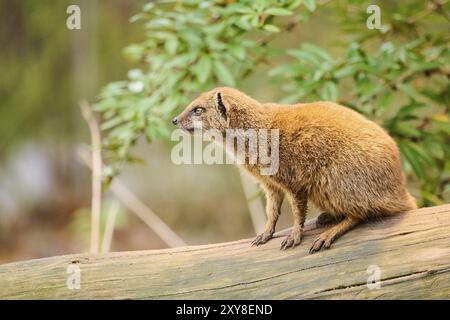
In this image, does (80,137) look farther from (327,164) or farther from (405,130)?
(327,164)

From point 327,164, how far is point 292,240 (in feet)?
1.05

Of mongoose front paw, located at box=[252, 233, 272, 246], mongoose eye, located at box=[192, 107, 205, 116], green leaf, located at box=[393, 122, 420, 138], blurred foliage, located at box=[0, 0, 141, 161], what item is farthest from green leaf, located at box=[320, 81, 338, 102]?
blurred foliage, located at box=[0, 0, 141, 161]

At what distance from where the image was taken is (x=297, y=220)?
7.89 ft

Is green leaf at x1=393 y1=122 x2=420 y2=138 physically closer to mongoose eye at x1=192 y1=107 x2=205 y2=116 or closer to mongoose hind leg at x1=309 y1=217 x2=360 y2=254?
mongoose hind leg at x1=309 y1=217 x2=360 y2=254

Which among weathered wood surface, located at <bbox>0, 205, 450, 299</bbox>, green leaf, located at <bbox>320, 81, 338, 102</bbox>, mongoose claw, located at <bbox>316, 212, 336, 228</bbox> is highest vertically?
green leaf, located at <bbox>320, 81, 338, 102</bbox>

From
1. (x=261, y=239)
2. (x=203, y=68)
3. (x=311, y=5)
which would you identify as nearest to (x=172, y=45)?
(x=203, y=68)

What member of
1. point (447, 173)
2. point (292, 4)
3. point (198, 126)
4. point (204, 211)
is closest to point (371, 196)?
point (198, 126)

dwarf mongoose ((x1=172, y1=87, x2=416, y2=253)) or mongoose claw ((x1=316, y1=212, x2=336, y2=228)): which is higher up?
dwarf mongoose ((x1=172, y1=87, x2=416, y2=253))

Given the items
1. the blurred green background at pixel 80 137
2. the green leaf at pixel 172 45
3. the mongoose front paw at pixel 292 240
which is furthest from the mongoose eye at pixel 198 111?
the blurred green background at pixel 80 137

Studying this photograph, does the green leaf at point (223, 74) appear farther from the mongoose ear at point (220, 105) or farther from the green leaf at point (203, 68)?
the mongoose ear at point (220, 105)

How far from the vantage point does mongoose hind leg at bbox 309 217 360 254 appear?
90.4 inches

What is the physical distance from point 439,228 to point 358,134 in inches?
17.9

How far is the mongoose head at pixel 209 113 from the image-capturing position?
8.20ft

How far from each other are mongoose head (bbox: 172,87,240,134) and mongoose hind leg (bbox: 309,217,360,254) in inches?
23.0
